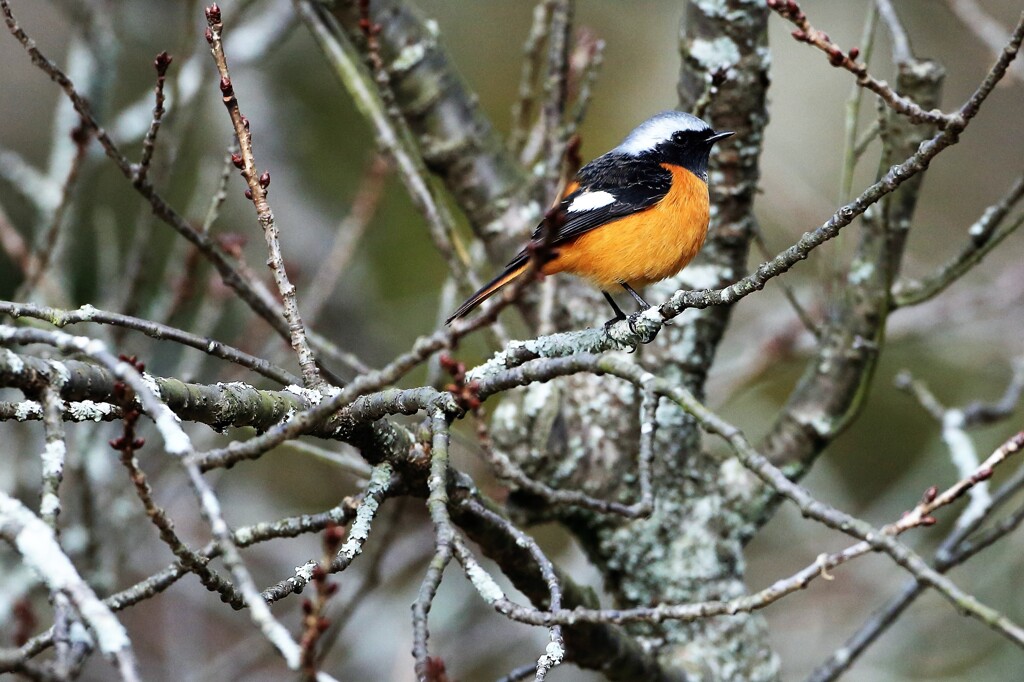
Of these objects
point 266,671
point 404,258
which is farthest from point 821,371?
point 404,258

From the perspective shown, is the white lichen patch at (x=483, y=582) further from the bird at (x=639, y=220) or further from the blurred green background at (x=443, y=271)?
the blurred green background at (x=443, y=271)

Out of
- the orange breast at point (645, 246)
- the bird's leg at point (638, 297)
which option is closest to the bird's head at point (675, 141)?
the orange breast at point (645, 246)

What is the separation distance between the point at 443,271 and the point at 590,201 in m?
5.35

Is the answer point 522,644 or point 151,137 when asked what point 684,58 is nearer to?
point 151,137

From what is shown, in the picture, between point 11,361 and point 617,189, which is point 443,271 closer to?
point 617,189

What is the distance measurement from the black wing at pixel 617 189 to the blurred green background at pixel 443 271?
2.60 ft

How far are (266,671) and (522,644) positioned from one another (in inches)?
72.1

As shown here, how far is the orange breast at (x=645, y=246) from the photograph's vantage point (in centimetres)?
369

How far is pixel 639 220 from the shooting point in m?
3.90

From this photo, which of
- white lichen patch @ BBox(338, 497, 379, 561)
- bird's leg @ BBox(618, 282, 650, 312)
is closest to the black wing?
bird's leg @ BBox(618, 282, 650, 312)

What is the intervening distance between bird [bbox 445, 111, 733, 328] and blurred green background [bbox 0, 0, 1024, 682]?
0.68 meters

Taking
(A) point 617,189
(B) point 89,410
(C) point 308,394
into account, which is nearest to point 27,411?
(B) point 89,410

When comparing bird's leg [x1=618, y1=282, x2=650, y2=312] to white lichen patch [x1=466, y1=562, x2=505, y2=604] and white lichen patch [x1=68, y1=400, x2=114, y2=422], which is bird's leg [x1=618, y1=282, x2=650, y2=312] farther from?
white lichen patch [x1=68, y1=400, x2=114, y2=422]

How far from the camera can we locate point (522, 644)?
228 inches
